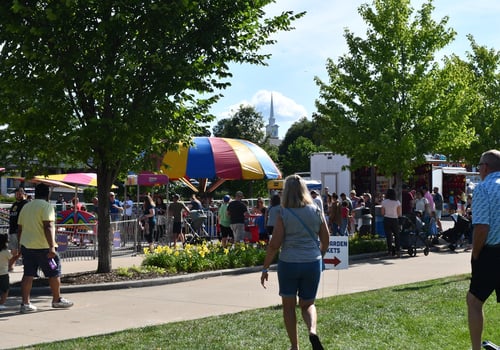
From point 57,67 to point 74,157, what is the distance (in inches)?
74.0

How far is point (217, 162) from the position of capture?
29719mm

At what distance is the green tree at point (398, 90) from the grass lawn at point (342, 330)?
41.5ft

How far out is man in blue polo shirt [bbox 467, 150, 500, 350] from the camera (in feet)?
22.0

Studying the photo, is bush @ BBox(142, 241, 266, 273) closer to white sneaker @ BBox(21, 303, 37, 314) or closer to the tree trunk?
the tree trunk

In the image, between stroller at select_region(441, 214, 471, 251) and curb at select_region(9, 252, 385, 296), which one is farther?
stroller at select_region(441, 214, 471, 251)

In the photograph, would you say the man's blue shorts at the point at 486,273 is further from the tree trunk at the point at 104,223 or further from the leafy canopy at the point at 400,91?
the leafy canopy at the point at 400,91

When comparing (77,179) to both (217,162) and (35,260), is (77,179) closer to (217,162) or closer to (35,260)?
(217,162)

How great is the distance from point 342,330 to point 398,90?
16004mm

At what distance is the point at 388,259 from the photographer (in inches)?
771

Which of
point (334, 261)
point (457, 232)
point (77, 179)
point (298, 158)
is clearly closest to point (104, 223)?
point (334, 261)

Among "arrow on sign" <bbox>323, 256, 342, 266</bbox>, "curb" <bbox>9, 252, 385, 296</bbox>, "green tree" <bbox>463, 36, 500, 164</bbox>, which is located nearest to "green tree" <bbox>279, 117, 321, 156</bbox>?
"green tree" <bbox>463, 36, 500, 164</bbox>

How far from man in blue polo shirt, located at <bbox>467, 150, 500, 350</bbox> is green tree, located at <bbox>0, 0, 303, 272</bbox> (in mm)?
7936

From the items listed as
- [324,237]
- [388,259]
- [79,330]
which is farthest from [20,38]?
[388,259]

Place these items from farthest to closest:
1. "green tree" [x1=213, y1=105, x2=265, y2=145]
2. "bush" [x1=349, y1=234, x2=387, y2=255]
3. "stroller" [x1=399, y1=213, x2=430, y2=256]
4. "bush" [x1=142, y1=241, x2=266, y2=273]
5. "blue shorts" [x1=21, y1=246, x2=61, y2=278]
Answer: "green tree" [x1=213, y1=105, x2=265, y2=145] → "stroller" [x1=399, y1=213, x2=430, y2=256] → "bush" [x1=349, y1=234, x2=387, y2=255] → "bush" [x1=142, y1=241, x2=266, y2=273] → "blue shorts" [x1=21, y1=246, x2=61, y2=278]
